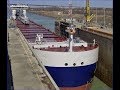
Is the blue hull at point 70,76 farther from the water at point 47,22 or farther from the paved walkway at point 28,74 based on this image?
the water at point 47,22

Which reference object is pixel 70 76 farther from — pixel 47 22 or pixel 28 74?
pixel 47 22

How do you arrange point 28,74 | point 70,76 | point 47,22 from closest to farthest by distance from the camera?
1. point 28,74
2. point 70,76
3. point 47,22

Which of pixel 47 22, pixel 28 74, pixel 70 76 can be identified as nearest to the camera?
pixel 28 74

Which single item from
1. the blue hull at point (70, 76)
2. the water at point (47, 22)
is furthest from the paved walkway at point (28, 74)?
the water at point (47, 22)

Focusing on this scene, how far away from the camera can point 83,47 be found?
20.9 m

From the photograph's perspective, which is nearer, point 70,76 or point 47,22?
point 70,76

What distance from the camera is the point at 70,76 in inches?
679

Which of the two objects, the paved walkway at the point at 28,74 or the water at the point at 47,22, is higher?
the water at the point at 47,22

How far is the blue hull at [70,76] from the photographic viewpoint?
17172 mm

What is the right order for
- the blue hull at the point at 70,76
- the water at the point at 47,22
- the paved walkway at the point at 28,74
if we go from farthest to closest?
the water at the point at 47,22
the blue hull at the point at 70,76
the paved walkway at the point at 28,74

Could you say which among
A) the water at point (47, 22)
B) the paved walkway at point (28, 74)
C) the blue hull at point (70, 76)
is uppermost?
the water at point (47, 22)

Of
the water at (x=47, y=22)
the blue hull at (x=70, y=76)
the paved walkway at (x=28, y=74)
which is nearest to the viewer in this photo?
the paved walkway at (x=28, y=74)

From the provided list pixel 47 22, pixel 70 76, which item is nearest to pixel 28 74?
pixel 70 76

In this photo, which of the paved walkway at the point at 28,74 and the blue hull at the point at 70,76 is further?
the blue hull at the point at 70,76
